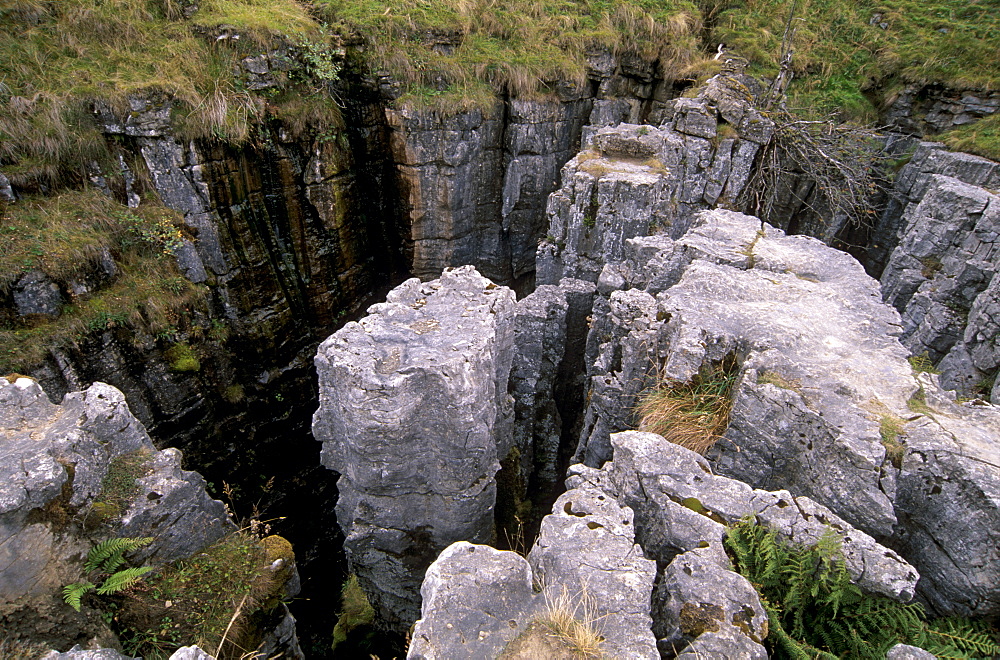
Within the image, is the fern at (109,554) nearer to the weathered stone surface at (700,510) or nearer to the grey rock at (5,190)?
the weathered stone surface at (700,510)

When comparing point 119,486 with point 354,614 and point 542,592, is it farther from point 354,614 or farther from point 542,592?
point 542,592

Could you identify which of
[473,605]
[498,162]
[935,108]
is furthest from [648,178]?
[935,108]

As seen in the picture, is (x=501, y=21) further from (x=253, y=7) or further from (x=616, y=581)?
(x=616, y=581)

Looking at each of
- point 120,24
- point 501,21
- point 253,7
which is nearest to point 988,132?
point 501,21

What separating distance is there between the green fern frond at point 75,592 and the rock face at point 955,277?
11.8m

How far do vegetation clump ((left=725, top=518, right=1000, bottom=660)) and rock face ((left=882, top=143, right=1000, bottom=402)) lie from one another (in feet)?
23.2

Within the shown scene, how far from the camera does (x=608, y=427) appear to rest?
7539mm

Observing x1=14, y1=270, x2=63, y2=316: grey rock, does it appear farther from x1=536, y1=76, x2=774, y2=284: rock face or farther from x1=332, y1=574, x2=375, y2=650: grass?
x1=536, y1=76, x2=774, y2=284: rock face

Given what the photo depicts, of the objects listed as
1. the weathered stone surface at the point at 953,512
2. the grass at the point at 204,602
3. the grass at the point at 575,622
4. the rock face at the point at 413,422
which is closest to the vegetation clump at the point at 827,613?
the weathered stone surface at the point at 953,512

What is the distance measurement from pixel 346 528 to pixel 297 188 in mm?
9045

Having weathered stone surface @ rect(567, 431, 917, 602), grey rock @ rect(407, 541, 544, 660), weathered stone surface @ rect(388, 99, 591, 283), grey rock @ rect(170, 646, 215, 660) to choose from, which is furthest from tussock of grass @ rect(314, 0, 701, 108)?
grey rock @ rect(170, 646, 215, 660)

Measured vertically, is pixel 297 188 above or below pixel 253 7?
below

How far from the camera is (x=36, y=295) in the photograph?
948cm

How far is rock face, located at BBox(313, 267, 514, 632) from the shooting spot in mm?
5840
